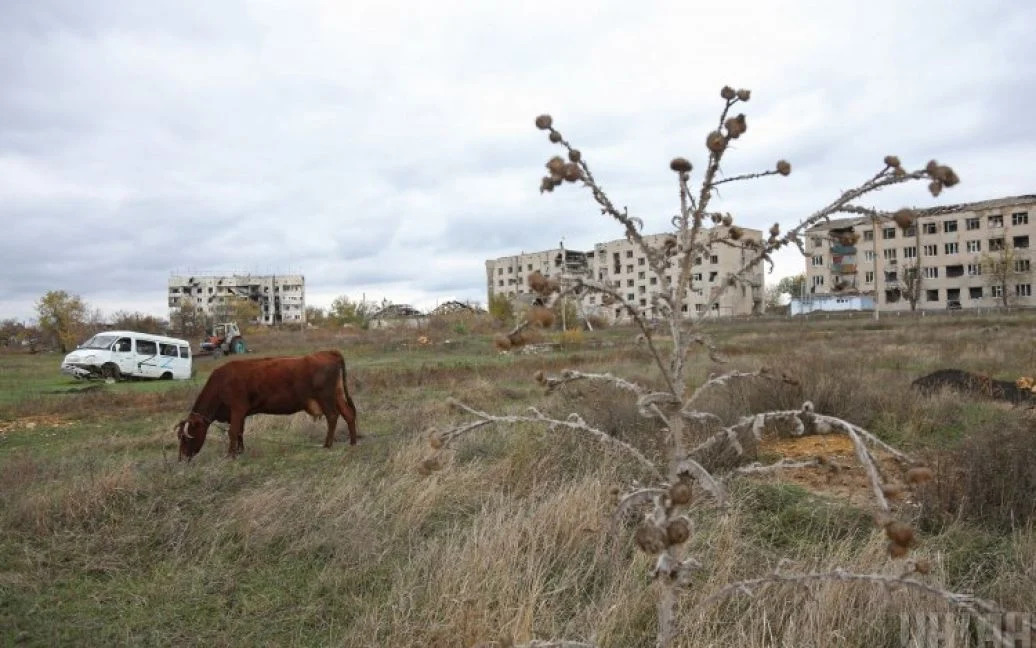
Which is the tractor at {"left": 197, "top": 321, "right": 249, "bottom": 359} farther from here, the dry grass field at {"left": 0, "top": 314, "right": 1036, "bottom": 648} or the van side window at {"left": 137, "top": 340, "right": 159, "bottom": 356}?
the dry grass field at {"left": 0, "top": 314, "right": 1036, "bottom": 648}

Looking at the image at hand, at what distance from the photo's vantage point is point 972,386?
11.1 meters

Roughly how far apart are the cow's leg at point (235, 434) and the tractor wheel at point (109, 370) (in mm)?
19312

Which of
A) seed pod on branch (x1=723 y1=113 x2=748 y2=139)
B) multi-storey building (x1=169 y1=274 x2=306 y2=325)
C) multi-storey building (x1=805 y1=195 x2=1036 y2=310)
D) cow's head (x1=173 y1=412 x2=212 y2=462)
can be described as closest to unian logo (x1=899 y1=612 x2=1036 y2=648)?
seed pod on branch (x1=723 y1=113 x2=748 y2=139)

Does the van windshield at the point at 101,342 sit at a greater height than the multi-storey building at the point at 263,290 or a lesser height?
lesser

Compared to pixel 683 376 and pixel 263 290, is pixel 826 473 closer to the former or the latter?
pixel 683 376

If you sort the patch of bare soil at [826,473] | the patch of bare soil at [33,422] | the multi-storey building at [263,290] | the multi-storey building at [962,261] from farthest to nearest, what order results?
the multi-storey building at [263,290] < the multi-storey building at [962,261] < the patch of bare soil at [33,422] < the patch of bare soil at [826,473]

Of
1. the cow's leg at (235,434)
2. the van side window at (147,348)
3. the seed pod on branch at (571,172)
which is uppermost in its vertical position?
the seed pod on branch at (571,172)

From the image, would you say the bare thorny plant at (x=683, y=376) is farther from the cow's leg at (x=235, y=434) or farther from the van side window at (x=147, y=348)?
the van side window at (x=147, y=348)

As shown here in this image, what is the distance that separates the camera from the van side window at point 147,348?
25.2 meters

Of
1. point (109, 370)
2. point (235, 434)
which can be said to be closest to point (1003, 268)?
point (109, 370)

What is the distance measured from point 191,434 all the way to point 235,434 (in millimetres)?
490

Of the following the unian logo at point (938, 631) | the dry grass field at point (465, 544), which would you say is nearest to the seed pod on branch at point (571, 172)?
the dry grass field at point (465, 544)

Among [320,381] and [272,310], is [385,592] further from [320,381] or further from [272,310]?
[272,310]

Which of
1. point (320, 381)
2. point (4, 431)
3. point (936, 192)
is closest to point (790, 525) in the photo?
point (936, 192)
